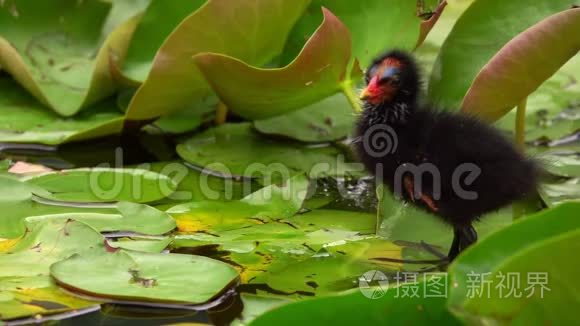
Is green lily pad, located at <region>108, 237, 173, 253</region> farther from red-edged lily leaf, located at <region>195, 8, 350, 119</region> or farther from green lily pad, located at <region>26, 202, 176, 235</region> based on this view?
red-edged lily leaf, located at <region>195, 8, 350, 119</region>

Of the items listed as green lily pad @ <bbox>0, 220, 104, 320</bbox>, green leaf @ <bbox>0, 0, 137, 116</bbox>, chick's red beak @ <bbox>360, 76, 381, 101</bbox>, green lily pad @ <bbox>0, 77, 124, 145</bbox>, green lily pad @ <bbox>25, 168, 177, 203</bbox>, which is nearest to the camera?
green lily pad @ <bbox>0, 220, 104, 320</bbox>

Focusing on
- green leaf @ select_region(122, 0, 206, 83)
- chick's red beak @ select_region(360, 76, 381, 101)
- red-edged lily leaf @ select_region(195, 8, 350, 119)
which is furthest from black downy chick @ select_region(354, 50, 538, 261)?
green leaf @ select_region(122, 0, 206, 83)

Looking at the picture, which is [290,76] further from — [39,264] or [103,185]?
[39,264]

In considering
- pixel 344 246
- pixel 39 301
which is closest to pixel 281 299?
pixel 344 246

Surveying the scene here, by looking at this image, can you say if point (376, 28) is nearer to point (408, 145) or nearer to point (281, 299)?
point (408, 145)

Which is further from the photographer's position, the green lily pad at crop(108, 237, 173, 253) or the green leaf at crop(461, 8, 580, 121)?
the green leaf at crop(461, 8, 580, 121)

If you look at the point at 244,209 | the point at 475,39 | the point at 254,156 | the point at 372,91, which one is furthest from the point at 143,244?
the point at 475,39

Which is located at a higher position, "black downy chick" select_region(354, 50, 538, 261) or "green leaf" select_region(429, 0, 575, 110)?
"green leaf" select_region(429, 0, 575, 110)
